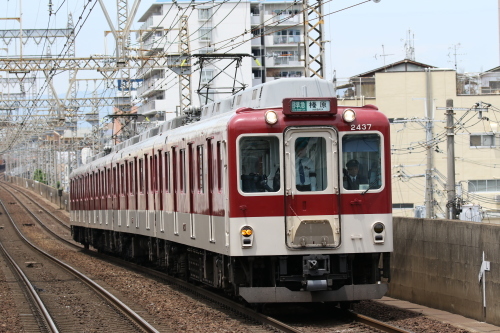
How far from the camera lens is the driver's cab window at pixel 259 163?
11.2 metres

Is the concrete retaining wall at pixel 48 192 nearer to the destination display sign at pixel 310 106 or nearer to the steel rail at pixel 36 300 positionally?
the steel rail at pixel 36 300

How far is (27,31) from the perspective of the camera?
1342 inches

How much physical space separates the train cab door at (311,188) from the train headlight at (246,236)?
0.47 m

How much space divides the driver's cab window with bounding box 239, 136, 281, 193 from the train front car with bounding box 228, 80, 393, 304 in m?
0.01

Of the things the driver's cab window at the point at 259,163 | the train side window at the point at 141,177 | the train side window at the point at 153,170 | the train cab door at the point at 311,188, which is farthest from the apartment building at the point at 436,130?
the driver's cab window at the point at 259,163

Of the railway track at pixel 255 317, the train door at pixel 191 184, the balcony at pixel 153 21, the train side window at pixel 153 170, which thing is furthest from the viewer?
the balcony at pixel 153 21

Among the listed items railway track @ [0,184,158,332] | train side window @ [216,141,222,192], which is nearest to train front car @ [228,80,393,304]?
train side window @ [216,141,222,192]

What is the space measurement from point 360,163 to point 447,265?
182cm

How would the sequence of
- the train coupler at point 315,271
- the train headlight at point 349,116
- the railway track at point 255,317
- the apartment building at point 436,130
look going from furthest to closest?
the apartment building at point 436,130
the train headlight at point 349,116
the train coupler at point 315,271
the railway track at point 255,317

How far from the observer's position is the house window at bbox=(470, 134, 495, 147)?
4303 cm

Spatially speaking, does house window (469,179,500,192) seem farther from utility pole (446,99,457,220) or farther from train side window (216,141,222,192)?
train side window (216,141,222,192)

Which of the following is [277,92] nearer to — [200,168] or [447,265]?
[200,168]

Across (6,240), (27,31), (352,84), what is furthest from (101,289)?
(352,84)

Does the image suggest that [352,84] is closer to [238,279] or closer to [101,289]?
[101,289]
